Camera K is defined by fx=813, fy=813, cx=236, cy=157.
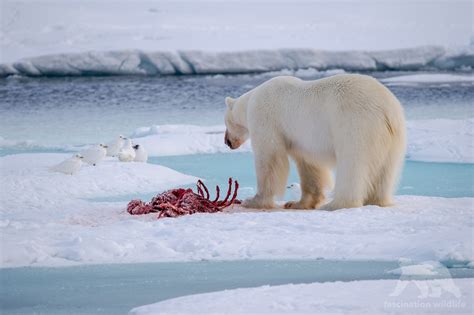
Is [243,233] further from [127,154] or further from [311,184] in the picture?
[127,154]

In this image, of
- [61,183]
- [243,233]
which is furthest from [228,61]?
[243,233]

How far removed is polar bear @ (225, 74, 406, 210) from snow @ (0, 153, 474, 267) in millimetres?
219

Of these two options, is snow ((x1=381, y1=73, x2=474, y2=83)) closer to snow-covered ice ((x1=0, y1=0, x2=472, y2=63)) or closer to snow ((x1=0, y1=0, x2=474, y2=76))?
snow ((x1=0, y1=0, x2=474, y2=76))

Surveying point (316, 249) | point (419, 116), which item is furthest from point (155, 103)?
point (316, 249)

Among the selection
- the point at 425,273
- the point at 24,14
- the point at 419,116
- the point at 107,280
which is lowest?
the point at 24,14

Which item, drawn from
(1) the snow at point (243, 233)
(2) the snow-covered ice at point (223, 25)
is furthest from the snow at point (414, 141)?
(2) the snow-covered ice at point (223, 25)

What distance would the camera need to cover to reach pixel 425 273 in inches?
146

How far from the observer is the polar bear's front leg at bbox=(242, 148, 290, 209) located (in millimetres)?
5512

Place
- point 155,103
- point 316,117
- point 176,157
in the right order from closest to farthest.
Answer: point 316,117 < point 176,157 < point 155,103

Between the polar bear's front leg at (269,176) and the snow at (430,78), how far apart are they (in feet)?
Answer: 47.4

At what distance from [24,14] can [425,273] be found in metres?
22.1

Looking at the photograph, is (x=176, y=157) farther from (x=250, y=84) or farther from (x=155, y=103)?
(x=250, y=84)

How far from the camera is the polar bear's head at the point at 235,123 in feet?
19.7

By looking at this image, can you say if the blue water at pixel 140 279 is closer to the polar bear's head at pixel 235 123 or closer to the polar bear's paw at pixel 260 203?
the polar bear's paw at pixel 260 203
